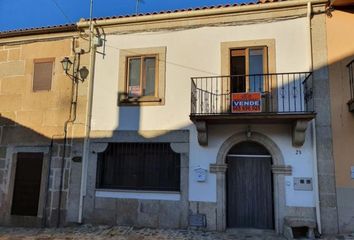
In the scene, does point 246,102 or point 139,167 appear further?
point 139,167

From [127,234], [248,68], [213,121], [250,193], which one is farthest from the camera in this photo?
[248,68]

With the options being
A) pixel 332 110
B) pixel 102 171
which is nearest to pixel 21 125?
pixel 102 171

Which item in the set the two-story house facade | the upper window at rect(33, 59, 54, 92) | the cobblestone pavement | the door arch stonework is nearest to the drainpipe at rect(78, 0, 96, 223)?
the two-story house facade

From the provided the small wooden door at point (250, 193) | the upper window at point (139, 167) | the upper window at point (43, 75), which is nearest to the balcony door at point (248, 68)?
the small wooden door at point (250, 193)

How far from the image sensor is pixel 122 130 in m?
8.92

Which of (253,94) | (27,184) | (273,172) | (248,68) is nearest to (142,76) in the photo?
(248,68)

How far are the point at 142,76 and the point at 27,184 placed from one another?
461cm

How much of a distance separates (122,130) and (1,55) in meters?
5.02

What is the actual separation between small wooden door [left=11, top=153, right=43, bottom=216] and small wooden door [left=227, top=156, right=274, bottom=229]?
547 cm

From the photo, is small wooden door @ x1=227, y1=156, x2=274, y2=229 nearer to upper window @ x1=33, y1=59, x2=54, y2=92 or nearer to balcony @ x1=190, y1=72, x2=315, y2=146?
balcony @ x1=190, y1=72, x2=315, y2=146

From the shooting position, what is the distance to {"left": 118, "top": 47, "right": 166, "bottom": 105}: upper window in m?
8.89

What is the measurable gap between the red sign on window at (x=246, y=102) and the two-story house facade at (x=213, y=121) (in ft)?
0.08

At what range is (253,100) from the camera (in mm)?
7820

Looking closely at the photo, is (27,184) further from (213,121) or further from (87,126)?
Result: (213,121)
